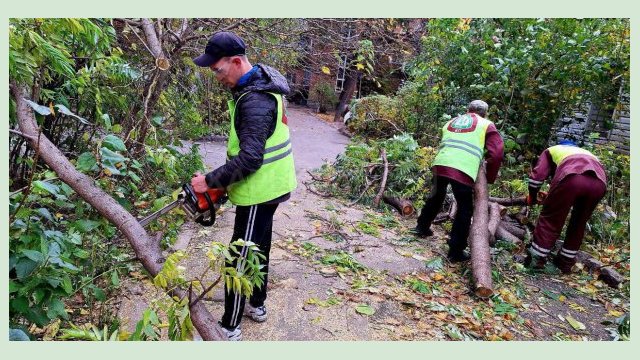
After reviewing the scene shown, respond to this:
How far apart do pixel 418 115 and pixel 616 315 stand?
6.67 meters

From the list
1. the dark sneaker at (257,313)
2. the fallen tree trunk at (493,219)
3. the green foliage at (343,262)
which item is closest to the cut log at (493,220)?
the fallen tree trunk at (493,219)

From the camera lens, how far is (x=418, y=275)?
4.25 metres

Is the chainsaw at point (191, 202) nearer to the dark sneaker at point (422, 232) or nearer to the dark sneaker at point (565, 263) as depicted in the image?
the dark sneaker at point (422, 232)

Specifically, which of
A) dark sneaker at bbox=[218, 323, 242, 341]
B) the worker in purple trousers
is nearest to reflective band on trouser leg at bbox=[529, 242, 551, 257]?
the worker in purple trousers

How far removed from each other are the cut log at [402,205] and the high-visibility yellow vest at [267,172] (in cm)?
392

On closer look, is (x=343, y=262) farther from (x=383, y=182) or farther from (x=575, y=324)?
(x=383, y=182)

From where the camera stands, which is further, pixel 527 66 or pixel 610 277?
pixel 527 66

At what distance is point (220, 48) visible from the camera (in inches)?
97.9

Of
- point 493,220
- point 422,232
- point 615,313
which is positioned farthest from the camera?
point 422,232

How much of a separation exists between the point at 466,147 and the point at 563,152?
1099 millimetres

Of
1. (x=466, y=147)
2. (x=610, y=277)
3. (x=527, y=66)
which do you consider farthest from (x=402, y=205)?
(x=527, y=66)

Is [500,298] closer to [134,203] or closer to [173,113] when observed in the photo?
[134,203]

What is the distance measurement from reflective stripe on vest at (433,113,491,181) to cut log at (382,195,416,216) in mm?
1620

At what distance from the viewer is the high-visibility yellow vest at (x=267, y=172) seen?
2.59 meters
